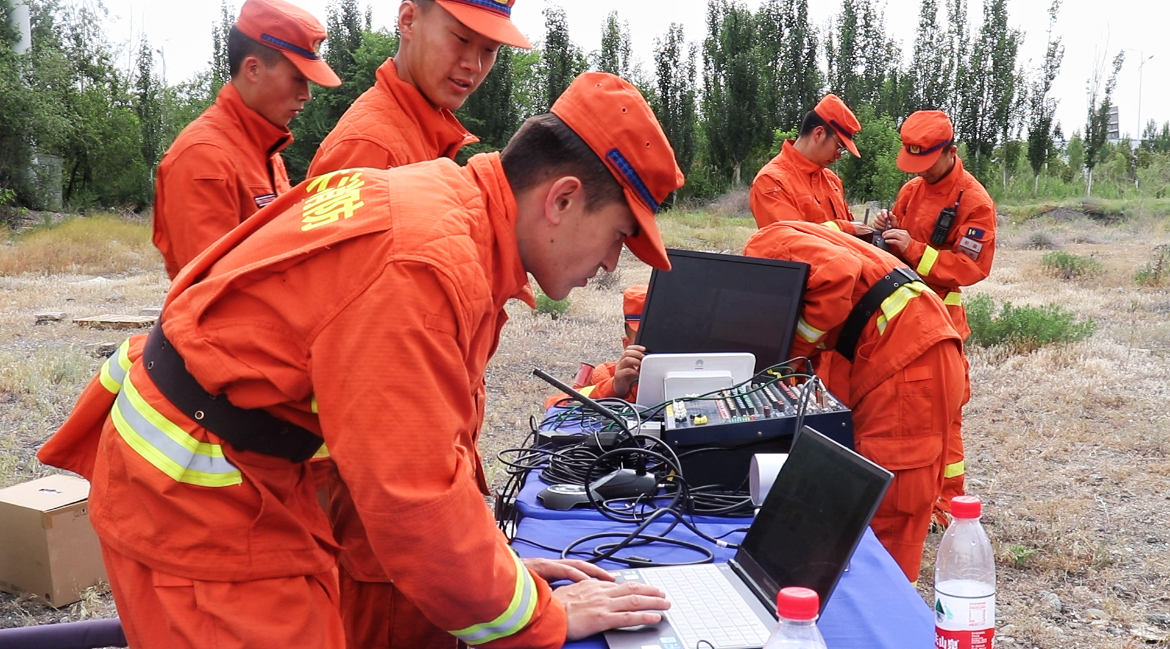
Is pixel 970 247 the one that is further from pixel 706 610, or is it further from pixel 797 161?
pixel 706 610

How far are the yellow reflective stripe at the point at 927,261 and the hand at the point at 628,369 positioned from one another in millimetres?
2215

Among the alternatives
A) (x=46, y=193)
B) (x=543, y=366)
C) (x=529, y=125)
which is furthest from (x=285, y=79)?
Result: (x=46, y=193)

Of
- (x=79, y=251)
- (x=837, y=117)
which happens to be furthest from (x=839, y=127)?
(x=79, y=251)

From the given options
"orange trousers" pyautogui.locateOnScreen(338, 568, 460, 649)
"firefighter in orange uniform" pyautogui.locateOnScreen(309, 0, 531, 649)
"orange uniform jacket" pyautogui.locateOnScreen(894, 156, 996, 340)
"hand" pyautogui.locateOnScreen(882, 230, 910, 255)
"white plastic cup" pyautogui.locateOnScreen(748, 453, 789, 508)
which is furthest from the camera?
"hand" pyautogui.locateOnScreen(882, 230, 910, 255)

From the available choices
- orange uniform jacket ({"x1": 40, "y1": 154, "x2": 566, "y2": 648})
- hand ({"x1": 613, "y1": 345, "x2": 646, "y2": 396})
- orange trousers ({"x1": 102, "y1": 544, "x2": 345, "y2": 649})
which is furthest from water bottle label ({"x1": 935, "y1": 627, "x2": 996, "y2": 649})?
hand ({"x1": 613, "y1": 345, "x2": 646, "y2": 396})

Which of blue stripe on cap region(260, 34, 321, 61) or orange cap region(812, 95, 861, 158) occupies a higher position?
blue stripe on cap region(260, 34, 321, 61)

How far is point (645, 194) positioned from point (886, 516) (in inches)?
77.5

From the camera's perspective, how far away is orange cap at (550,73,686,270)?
1388 millimetres

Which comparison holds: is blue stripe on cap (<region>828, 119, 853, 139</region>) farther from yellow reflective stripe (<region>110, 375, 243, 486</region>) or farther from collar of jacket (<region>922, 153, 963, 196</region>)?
yellow reflective stripe (<region>110, 375, 243, 486</region>)

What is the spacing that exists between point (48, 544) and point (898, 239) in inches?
165

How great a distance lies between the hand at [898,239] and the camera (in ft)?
16.1

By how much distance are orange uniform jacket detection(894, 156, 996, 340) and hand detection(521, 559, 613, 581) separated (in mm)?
3422

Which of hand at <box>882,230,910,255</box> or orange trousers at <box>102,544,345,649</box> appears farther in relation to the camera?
hand at <box>882,230,910,255</box>

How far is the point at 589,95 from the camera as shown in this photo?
4.66ft
